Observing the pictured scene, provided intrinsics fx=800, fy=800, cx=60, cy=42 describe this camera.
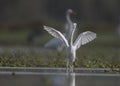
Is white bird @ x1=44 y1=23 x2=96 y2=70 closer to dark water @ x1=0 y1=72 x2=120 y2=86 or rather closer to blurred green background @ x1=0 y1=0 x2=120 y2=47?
dark water @ x1=0 y1=72 x2=120 y2=86

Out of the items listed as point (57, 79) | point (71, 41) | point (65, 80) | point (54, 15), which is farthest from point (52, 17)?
point (65, 80)

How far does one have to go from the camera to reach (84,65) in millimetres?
16750

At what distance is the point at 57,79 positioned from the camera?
14.2m

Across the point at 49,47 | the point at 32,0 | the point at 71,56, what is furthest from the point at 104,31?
the point at 71,56

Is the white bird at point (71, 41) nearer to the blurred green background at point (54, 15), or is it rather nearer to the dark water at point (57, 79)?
the dark water at point (57, 79)

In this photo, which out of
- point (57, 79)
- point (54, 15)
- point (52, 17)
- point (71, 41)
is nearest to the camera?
point (57, 79)

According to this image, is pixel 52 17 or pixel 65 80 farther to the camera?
pixel 52 17

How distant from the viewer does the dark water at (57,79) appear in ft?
44.2

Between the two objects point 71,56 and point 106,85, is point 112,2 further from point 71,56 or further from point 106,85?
point 106,85

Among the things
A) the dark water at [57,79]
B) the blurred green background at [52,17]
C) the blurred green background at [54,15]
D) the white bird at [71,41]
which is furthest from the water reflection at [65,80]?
the blurred green background at [54,15]

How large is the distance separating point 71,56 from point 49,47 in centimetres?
559

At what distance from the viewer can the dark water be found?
1348cm

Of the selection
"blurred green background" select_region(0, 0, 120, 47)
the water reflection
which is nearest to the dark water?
the water reflection

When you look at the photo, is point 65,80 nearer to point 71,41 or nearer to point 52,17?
point 71,41
